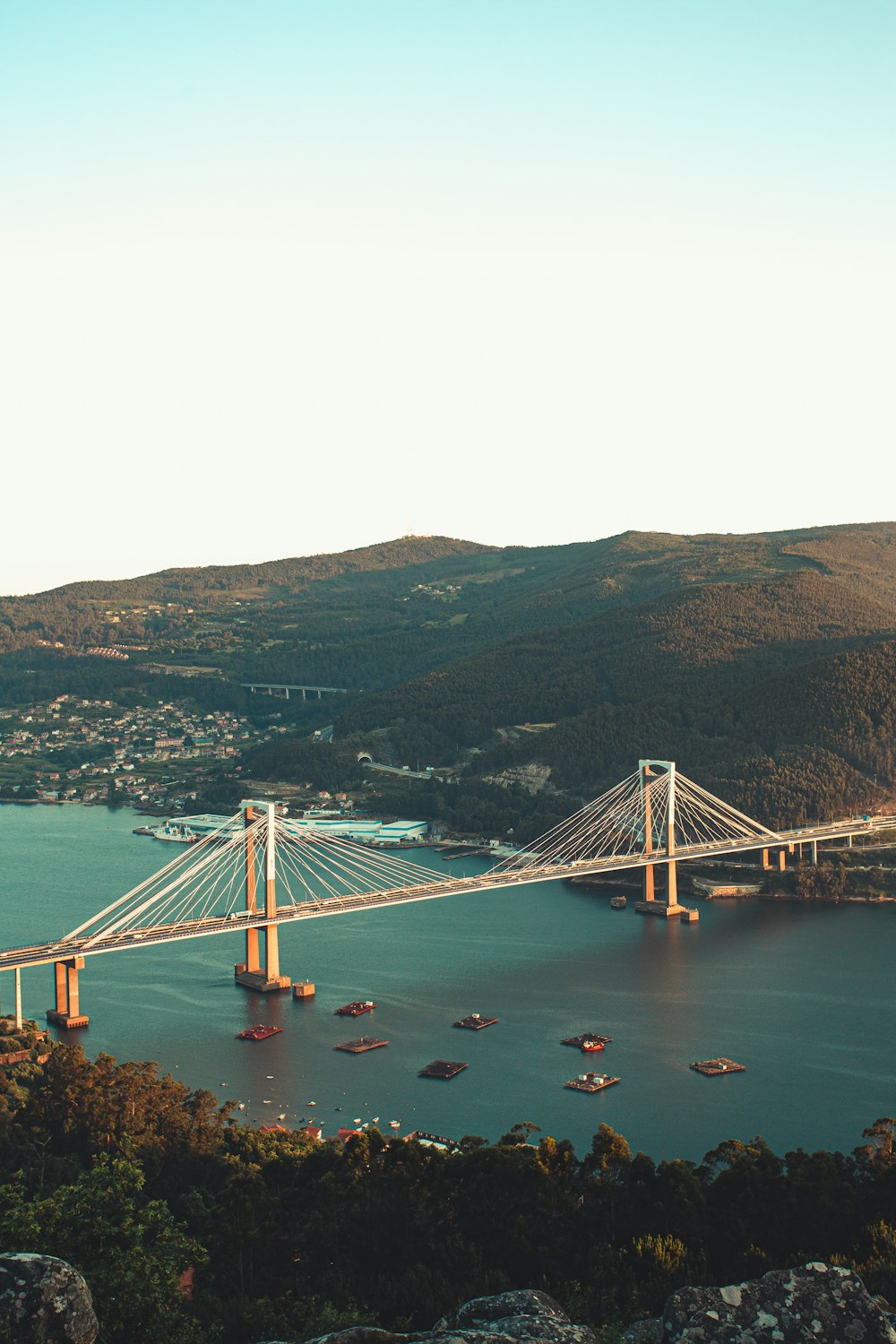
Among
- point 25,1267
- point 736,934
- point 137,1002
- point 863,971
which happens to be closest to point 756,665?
point 736,934

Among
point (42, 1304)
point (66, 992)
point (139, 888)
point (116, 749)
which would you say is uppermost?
point (116, 749)

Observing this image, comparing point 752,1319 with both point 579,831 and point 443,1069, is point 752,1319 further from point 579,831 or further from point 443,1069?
point 579,831

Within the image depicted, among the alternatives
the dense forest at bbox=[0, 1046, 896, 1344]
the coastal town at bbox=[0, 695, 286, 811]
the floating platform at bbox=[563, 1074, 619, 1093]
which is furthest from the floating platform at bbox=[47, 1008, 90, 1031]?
the coastal town at bbox=[0, 695, 286, 811]

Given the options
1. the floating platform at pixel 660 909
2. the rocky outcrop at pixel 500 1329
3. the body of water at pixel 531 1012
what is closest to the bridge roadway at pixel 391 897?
the floating platform at pixel 660 909

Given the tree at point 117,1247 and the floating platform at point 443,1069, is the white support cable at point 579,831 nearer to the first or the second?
the floating platform at point 443,1069

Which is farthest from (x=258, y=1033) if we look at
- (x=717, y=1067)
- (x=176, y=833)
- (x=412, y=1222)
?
(x=176, y=833)

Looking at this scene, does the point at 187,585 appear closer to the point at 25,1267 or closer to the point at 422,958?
the point at 422,958

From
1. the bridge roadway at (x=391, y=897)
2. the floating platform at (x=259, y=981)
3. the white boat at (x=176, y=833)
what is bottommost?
the floating platform at (x=259, y=981)
